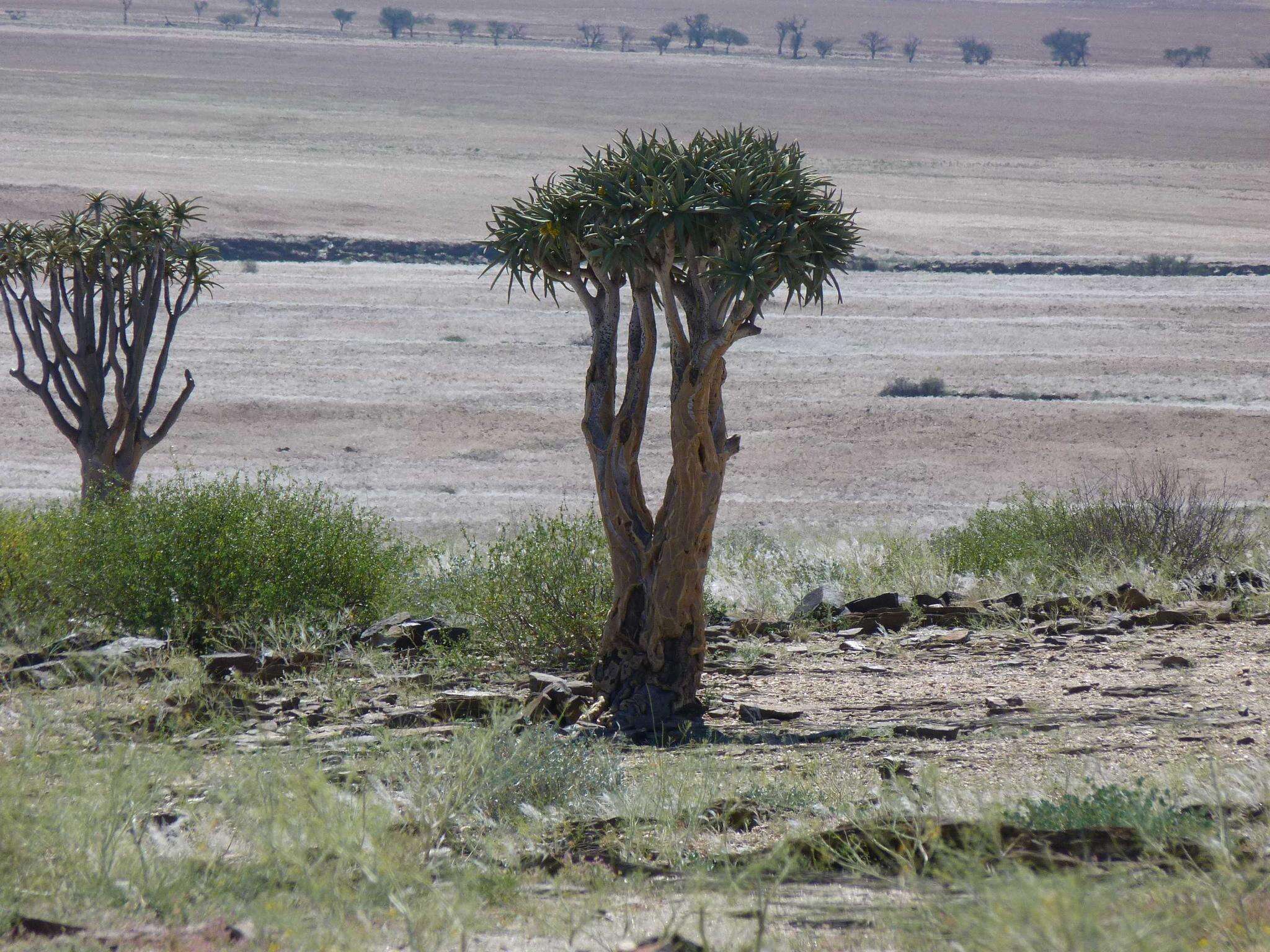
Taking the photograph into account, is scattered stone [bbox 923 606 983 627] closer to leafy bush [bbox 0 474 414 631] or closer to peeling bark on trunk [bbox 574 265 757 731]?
peeling bark on trunk [bbox 574 265 757 731]

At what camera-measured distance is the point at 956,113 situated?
7462 centimetres

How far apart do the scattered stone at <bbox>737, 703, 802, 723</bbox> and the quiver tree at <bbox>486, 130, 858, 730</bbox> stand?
0.32 m

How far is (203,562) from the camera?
817cm

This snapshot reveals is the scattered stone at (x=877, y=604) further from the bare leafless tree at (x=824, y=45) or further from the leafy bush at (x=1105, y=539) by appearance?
the bare leafless tree at (x=824, y=45)

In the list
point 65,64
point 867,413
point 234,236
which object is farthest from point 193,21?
point 867,413

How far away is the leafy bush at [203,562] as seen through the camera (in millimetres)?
8117

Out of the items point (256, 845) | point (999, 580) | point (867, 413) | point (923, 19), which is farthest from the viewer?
point (923, 19)

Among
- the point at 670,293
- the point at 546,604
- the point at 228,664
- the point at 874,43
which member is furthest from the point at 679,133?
the point at 228,664

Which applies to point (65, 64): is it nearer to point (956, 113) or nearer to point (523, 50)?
point (523, 50)

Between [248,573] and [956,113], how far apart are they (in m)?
75.1

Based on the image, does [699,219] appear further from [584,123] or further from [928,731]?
[584,123]

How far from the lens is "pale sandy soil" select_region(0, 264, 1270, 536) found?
685 inches

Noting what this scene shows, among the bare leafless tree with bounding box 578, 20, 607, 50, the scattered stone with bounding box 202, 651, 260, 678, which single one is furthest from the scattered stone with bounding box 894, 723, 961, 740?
the bare leafless tree with bounding box 578, 20, 607, 50

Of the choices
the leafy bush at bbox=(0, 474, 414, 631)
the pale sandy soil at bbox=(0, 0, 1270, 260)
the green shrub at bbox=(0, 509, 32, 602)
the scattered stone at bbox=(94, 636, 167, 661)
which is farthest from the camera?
the pale sandy soil at bbox=(0, 0, 1270, 260)
